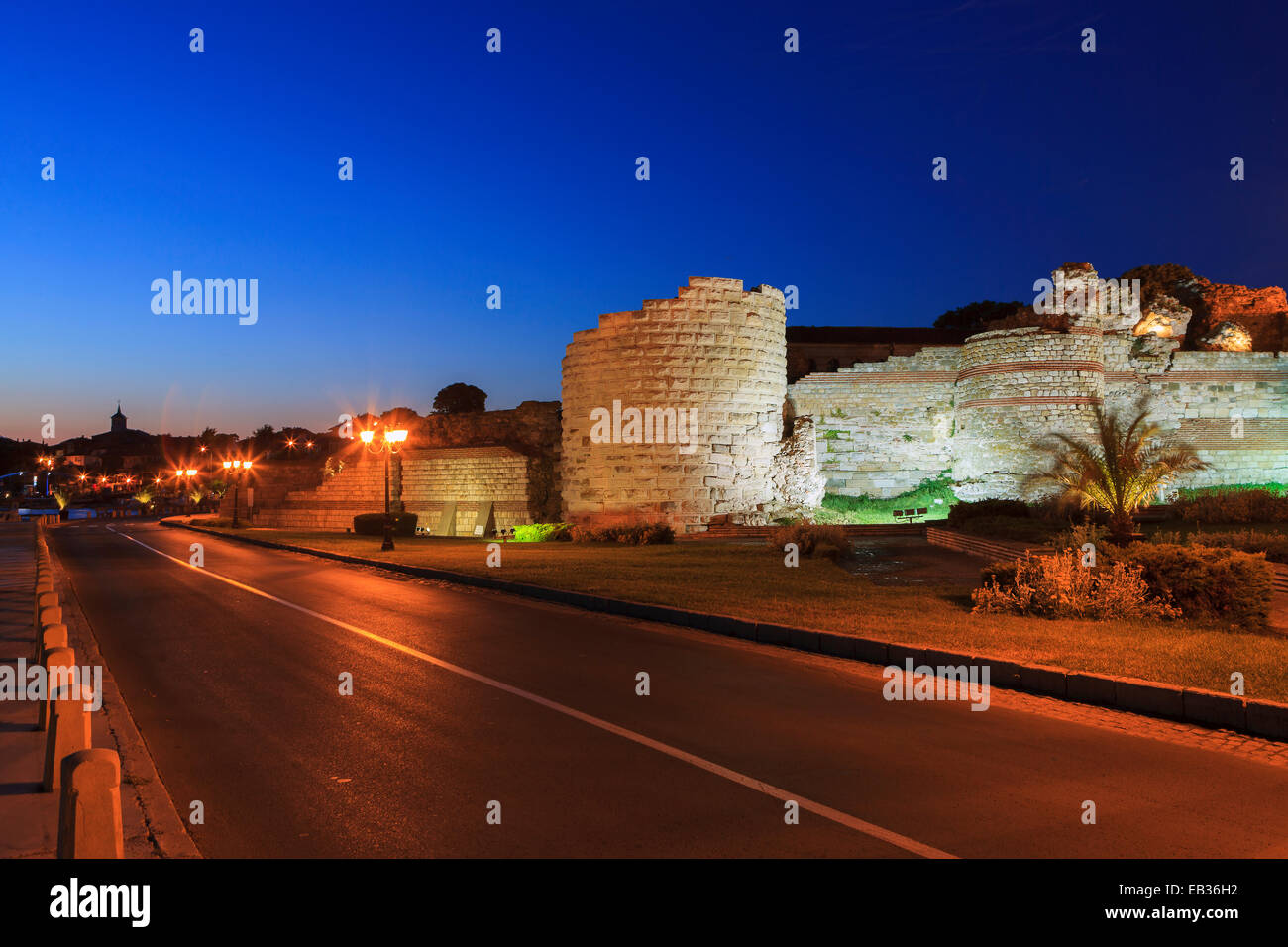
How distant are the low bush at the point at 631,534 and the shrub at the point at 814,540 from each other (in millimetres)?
3190

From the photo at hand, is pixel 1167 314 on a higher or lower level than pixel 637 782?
higher

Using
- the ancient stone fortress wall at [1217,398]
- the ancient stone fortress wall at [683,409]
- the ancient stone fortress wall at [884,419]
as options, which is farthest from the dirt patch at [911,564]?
the ancient stone fortress wall at [1217,398]

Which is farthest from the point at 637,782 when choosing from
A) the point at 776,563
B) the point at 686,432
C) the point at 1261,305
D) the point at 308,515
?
the point at 1261,305

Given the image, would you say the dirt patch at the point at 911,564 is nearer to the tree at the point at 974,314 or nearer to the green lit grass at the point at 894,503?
the green lit grass at the point at 894,503

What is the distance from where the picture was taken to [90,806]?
3.45 meters

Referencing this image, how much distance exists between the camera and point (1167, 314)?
34.4m

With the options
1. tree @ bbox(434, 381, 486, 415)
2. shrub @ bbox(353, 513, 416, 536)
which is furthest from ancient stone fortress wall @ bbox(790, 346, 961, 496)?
tree @ bbox(434, 381, 486, 415)

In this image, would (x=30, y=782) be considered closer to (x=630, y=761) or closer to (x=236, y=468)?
(x=630, y=761)

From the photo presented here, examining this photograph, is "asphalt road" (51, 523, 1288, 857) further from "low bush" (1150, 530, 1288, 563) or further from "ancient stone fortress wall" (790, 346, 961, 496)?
"ancient stone fortress wall" (790, 346, 961, 496)

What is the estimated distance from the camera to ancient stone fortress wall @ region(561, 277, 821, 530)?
82.4ft

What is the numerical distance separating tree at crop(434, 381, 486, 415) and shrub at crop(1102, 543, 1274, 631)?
73.4 metres

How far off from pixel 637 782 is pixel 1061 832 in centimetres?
240

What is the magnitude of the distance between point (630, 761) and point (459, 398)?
8008 cm
